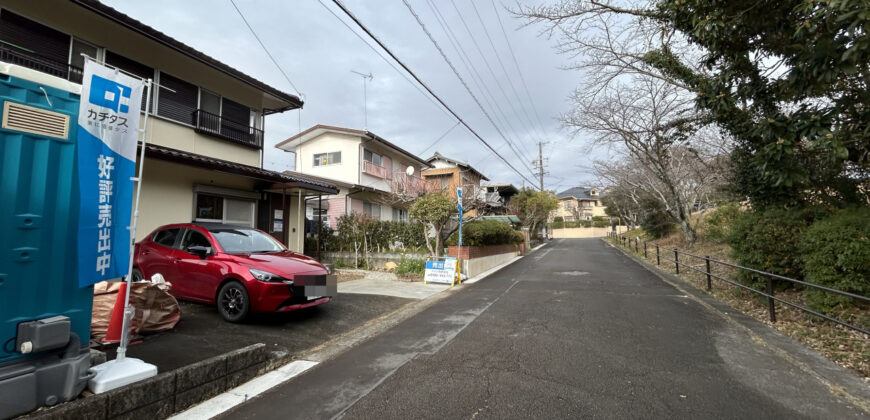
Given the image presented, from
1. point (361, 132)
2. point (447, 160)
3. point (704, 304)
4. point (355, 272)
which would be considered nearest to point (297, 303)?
point (355, 272)

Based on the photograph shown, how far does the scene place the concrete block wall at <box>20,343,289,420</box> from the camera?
2531 millimetres

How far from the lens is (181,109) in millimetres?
9141

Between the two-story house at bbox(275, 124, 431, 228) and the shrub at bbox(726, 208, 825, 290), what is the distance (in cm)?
1132

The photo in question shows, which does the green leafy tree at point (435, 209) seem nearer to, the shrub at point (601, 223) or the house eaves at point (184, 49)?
the house eaves at point (184, 49)

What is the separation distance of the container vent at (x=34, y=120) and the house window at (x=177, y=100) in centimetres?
708

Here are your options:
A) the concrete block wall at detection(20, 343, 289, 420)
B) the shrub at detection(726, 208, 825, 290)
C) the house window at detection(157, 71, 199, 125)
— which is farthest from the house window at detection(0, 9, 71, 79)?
the shrub at detection(726, 208, 825, 290)

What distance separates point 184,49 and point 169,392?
27.2ft

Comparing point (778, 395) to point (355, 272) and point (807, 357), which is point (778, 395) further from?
point (355, 272)

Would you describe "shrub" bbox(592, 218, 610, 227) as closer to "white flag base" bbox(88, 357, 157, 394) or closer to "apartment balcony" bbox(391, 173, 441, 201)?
"apartment balcony" bbox(391, 173, 441, 201)

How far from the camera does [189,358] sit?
395 cm

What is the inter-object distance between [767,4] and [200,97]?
39.5 ft

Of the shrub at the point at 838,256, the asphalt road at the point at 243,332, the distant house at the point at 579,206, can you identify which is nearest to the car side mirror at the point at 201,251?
the asphalt road at the point at 243,332

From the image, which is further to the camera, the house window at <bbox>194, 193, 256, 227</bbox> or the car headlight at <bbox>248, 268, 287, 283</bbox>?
the house window at <bbox>194, 193, 256, 227</bbox>

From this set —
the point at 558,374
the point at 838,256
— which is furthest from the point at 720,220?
the point at 558,374
